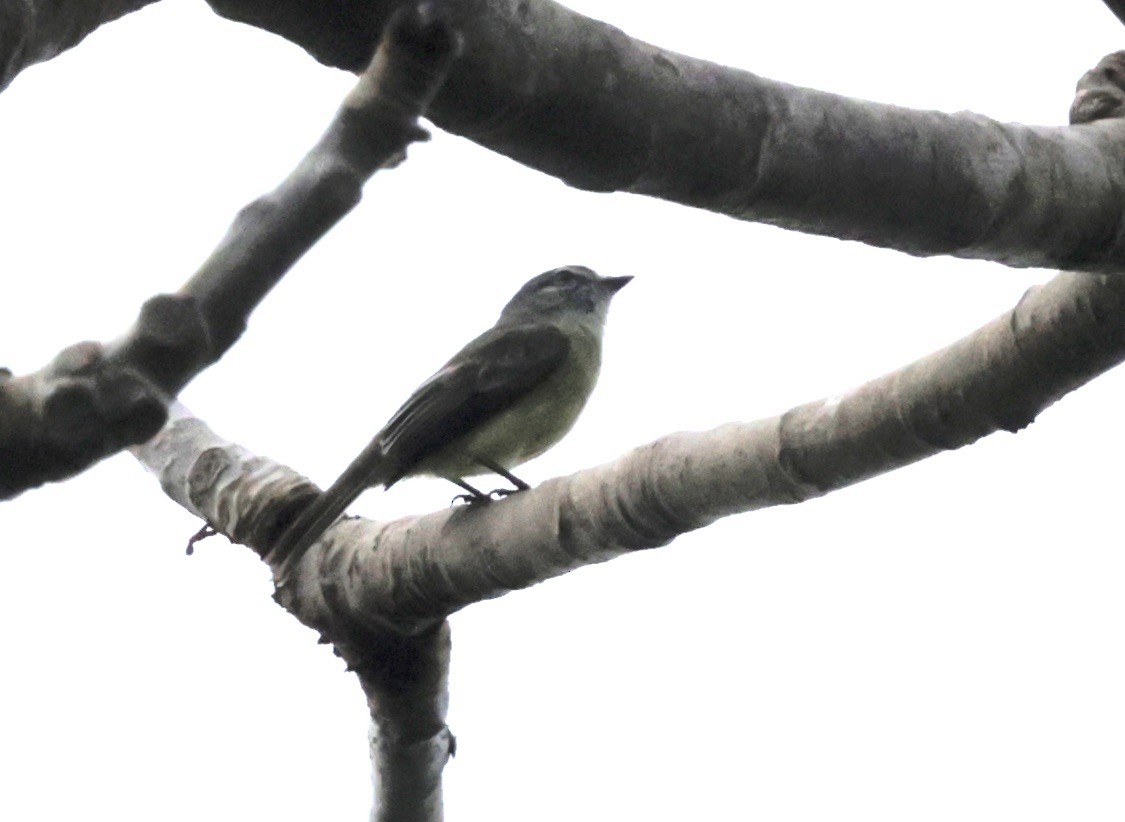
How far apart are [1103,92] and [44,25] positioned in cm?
254

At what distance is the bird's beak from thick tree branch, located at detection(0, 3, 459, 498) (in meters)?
6.12

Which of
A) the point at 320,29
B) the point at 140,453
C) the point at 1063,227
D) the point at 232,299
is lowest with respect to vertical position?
the point at 232,299

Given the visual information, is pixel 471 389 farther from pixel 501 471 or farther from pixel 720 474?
pixel 720 474

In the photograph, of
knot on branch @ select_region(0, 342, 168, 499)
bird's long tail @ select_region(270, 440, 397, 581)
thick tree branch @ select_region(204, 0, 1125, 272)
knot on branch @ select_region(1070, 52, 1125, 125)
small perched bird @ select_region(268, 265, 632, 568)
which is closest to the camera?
knot on branch @ select_region(0, 342, 168, 499)

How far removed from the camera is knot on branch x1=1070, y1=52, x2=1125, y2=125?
3748mm

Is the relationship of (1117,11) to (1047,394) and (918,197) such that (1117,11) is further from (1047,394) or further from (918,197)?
(1047,394)

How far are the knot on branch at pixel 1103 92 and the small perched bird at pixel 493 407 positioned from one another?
255 centimetres

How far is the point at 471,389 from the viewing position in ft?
20.8

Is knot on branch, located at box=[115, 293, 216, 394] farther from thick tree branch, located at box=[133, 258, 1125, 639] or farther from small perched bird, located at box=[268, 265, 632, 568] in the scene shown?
small perched bird, located at box=[268, 265, 632, 568]

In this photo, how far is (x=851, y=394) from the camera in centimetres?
377

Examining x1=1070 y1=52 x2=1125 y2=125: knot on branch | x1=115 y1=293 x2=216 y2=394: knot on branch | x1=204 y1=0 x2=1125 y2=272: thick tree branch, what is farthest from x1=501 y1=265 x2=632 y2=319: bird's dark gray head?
x1=115 y1=293 x2=216 y2=394: knot on branch

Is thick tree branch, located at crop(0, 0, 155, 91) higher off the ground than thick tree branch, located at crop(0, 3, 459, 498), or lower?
higher

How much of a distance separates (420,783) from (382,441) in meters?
1.51

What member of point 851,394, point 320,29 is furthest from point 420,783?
point 320,29
